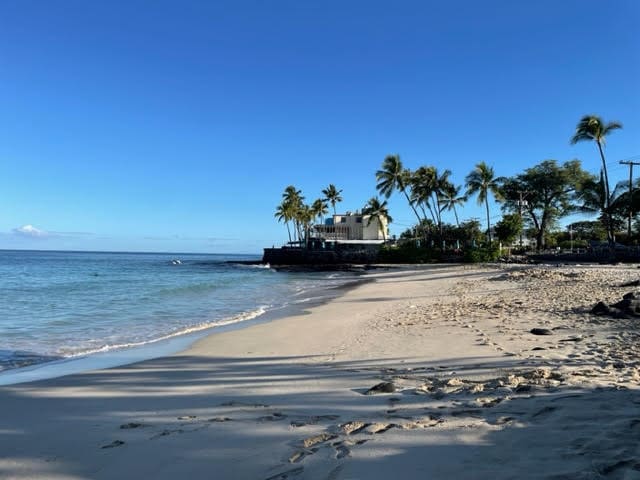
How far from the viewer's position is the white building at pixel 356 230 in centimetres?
7269

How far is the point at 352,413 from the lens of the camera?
415 cm

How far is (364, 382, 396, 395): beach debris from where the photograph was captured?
4.76 m

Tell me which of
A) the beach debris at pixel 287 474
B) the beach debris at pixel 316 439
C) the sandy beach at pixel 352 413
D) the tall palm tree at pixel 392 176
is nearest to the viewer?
the beach debris at pixel 287 474

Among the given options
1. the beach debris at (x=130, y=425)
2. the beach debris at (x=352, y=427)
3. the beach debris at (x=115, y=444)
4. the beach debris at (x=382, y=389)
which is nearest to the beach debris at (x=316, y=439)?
the beach debris at (x=352, y=427)

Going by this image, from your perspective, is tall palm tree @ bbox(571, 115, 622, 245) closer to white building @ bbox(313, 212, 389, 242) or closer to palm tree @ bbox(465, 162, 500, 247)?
palm tree @ bbox(465, 162, 500, 247)

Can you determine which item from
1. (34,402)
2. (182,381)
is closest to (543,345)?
(182,381)

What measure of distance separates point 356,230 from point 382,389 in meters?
68.8

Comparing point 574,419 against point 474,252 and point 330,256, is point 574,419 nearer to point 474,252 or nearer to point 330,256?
point 474,252

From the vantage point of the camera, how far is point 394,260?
190 ft

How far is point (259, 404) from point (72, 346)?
660cm

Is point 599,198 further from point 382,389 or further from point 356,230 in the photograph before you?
point 382,389

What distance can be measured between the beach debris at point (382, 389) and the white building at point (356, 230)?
6703 cm

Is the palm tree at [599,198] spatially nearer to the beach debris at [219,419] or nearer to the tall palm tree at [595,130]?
the tall palm tree at [595,130]

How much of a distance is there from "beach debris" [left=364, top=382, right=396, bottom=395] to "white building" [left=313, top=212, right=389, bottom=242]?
220 ft
